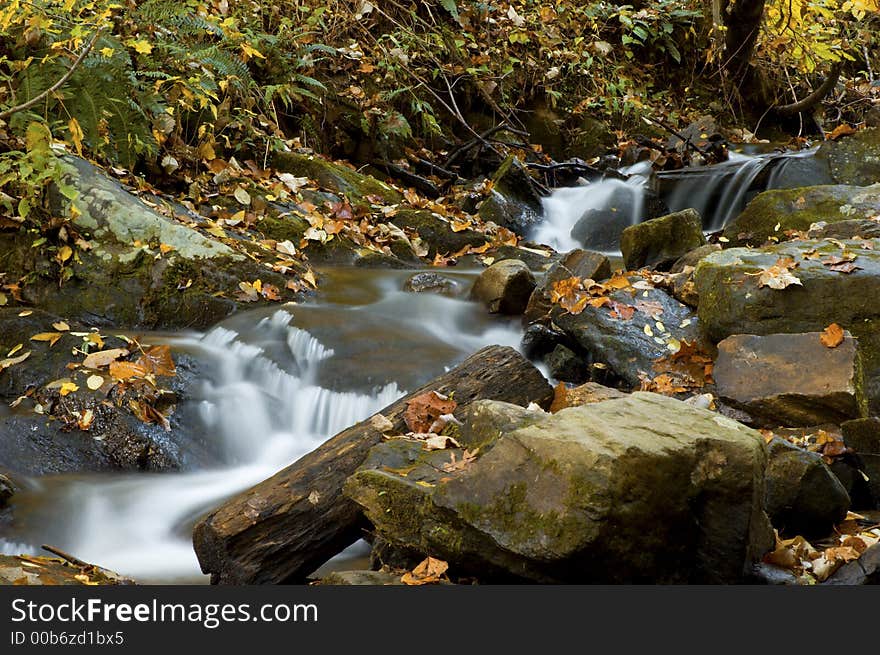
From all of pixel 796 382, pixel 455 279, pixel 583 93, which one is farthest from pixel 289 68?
pixel 796 382

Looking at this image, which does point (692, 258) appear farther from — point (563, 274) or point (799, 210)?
point (799, 210)

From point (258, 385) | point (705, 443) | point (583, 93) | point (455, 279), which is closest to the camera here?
point (705, 443)

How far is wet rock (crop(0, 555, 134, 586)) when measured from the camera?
304 cm

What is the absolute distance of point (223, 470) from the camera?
4758 mm

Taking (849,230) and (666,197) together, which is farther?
(666,197)

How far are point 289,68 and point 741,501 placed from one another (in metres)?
7.99

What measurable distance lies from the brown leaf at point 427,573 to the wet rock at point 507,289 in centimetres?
346

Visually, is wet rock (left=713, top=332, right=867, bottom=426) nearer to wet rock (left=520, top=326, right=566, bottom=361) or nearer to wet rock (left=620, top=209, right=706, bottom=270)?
wet rock (left=520, top=326, right=566, bottom=361)

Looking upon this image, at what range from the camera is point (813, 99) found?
1193cm

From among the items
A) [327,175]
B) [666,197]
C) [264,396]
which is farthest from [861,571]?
[666,197]

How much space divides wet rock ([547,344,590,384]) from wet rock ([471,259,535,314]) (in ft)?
2.69

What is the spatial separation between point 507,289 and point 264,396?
2.06 m

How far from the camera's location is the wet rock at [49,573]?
3039 mm

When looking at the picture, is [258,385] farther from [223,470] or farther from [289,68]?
[289,68]
